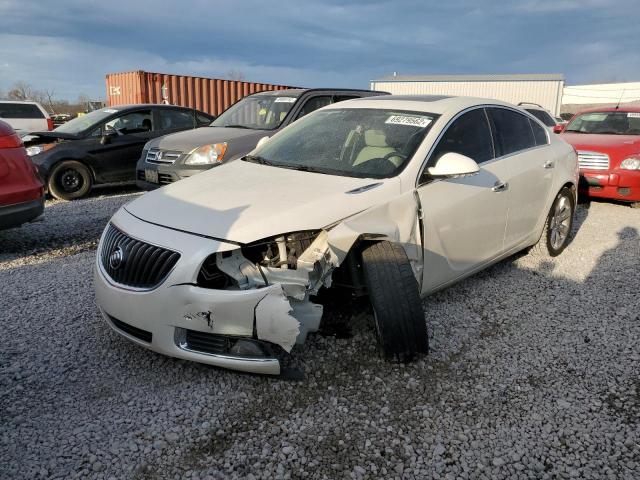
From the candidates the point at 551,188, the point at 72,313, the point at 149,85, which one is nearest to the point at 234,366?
the point at 72,313

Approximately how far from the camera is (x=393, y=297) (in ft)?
9.80

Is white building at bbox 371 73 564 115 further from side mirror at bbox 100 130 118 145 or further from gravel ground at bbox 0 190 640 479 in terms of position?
gravel ground at bbox 0 190 640 479

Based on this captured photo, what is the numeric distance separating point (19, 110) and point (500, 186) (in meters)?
Result: 13.2

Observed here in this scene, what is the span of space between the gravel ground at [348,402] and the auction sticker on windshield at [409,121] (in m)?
1.38

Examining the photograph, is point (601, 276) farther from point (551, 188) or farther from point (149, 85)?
point (149, 85)

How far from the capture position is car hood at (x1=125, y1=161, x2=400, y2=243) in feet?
9.34

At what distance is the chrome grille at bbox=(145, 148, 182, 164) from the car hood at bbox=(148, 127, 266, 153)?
56mm

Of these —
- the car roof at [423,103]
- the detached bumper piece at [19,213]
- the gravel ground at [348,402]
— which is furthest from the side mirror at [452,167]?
the detached bumper piece at [19,213]

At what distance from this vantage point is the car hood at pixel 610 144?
7812 millimetres

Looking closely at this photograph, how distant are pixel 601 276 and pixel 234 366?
370cm

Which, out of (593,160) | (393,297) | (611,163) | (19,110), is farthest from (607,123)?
(19,110)

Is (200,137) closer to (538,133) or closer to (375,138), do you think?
(375,138)

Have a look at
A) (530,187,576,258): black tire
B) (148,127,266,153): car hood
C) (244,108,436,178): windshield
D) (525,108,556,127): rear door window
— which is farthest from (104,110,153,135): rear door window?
(525,108,556,127): rear door window

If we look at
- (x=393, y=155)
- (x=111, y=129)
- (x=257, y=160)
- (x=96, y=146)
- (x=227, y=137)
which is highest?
(x=393, y=155)
